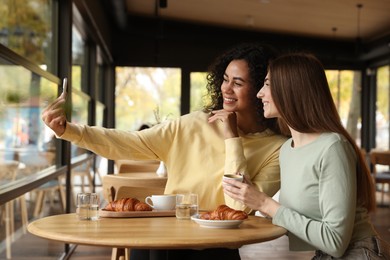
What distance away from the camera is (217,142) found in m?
2.46

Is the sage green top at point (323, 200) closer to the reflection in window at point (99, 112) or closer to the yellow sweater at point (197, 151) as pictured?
the yellow sweater at point (197, 151)

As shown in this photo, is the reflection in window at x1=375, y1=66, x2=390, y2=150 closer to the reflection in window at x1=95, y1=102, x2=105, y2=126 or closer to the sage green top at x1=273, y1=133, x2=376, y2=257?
the reflection in window at x1=95, y1=102, x2=105, y2=126

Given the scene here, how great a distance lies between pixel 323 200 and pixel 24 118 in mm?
2430

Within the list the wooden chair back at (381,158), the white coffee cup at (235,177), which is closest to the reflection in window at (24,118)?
the white coffee cup at (235,177)

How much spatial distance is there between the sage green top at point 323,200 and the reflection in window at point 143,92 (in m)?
9.91

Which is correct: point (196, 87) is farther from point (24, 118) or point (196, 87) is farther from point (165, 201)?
point (165, 201)

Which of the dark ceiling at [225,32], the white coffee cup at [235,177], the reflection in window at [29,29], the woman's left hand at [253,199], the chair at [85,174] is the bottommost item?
the chair at [85,174]

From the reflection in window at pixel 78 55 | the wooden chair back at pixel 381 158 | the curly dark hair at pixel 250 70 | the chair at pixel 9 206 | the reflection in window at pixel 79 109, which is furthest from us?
the wooden chair back at pixel 381 158

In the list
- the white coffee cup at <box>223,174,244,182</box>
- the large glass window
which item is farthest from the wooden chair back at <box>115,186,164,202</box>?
the large glass window

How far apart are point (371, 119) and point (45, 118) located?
10.9 m

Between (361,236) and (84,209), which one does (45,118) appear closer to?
(84,209)

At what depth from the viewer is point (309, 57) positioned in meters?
2.03

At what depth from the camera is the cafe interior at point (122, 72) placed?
3660 millimetres

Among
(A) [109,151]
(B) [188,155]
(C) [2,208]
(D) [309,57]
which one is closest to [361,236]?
(D) [309,57]
